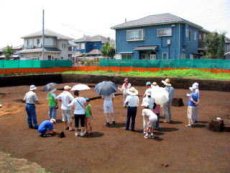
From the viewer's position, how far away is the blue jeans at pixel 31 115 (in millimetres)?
13836

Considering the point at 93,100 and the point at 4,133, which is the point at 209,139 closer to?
the point at 4,133

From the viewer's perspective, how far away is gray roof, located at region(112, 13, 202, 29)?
153 feet

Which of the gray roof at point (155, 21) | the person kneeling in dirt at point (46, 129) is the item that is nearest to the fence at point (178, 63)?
the gray roof at point (155, 21)

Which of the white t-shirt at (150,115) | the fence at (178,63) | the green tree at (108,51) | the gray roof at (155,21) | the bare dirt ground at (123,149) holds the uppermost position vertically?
the gray roof at (155,21)

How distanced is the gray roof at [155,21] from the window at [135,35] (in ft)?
2.85

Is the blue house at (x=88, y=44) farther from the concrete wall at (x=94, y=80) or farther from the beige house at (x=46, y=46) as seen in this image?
the concrete wall at (x=94, y=80)

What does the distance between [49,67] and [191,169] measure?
34.3 metres

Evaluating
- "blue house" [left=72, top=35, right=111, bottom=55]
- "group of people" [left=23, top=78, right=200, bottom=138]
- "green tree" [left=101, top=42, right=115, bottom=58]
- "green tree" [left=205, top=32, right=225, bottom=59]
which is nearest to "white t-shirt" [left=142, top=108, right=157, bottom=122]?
"group of people" [left=23, top=78, right=200, bottom=138]

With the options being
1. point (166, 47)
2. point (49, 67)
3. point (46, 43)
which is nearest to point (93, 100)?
point (49, 67)

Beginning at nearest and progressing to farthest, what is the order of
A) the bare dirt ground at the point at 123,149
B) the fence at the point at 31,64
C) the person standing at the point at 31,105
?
the bare dirt ground at the point at 123,149 < the person standing at the point at 31,105 < the fence at the point at 31,64

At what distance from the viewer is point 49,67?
1644 inches

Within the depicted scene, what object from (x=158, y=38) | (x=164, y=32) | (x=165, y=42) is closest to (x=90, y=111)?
(x=165, y=42)

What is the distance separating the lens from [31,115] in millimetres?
13969

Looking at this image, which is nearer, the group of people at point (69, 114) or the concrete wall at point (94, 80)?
the group of people at point (69, 114)
